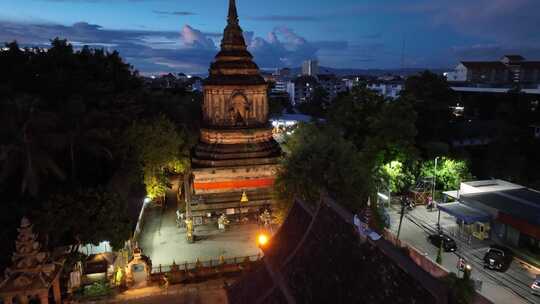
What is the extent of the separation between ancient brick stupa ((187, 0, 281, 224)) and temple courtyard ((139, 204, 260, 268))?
97.2 inches

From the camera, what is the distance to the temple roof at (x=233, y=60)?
32.3 metres

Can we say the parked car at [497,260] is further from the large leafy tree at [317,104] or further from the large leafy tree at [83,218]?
the large leafy tree at [317,104]

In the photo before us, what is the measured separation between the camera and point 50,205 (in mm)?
17156

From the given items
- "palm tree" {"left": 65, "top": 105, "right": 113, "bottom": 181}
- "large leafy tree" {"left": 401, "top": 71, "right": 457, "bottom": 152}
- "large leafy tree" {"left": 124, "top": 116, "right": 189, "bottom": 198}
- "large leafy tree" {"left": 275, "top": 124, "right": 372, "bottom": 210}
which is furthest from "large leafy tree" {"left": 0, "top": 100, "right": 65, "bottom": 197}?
"large leafy tree" {"left": 401, "top": 71, "right": 457, "bottom": 152}

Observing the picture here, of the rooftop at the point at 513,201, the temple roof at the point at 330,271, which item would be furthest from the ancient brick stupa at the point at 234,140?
the temple roof at the point at 330,271

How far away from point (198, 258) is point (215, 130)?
515 inches

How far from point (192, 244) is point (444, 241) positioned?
16621mm

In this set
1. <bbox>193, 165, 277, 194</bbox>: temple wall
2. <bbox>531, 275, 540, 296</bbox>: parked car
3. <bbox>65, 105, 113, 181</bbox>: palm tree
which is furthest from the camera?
<bbox>193, 165, 277, 194</bbox>: temple wall

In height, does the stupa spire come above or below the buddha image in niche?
above

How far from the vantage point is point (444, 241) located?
2441 cm

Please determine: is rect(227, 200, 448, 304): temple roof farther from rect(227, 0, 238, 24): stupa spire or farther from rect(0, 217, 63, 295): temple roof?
rect(227, 0, 238, 24): stupa spire

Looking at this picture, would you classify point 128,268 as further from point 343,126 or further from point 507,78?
point 507,78

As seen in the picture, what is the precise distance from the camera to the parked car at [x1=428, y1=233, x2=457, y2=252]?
2416 cm

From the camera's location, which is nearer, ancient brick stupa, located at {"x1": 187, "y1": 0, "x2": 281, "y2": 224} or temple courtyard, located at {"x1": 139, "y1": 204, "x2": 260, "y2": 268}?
temple courtyard, located at {"x1": 139, "y1": 204, "x2": 260, "y2": 268}
